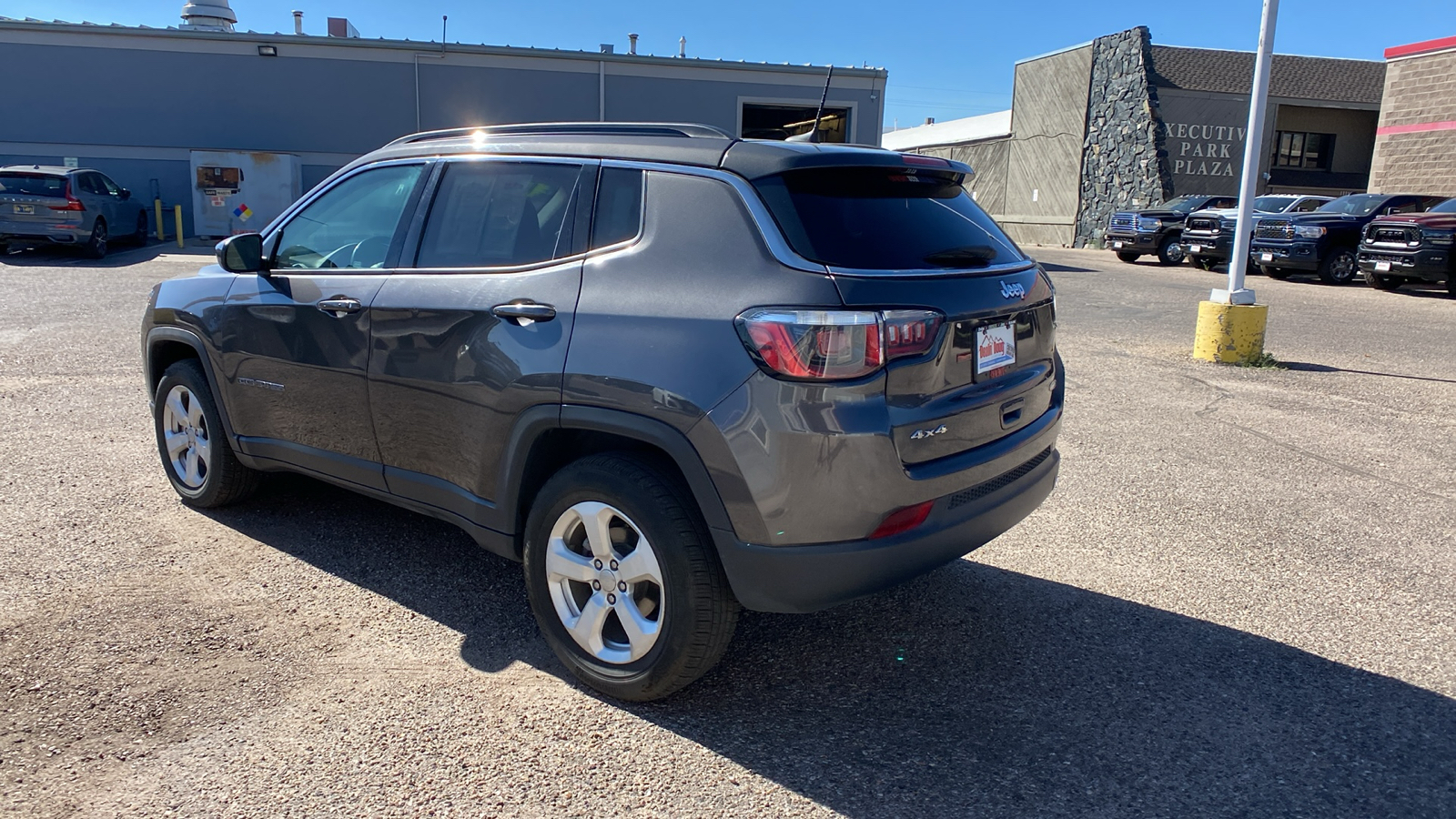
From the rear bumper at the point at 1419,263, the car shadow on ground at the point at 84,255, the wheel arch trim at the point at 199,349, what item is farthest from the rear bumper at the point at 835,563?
the car shadow on ground at the point at 84,255

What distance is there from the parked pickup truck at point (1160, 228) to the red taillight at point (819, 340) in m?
22.3

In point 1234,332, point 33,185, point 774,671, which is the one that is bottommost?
point 774,671

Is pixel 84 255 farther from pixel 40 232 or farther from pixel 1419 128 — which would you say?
pixel 1419 128

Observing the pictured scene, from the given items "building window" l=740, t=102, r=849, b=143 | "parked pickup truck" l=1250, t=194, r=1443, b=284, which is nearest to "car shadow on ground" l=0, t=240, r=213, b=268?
Result: "building window" l=740, t=102, r=849, b=143

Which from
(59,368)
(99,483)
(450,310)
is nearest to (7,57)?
(59,368)

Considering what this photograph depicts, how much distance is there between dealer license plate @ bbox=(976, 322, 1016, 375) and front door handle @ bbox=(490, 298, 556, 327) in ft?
4.43

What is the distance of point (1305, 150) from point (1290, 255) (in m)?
24.3

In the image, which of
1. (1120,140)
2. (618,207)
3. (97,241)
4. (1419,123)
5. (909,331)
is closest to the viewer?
(909,331)

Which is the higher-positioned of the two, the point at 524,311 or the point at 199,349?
the point at 524,311

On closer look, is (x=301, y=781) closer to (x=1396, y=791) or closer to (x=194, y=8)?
(x=1396, y=791)

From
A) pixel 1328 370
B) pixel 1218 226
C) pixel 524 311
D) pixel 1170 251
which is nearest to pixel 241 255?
pixel 524 311

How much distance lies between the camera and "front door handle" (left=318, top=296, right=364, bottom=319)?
3.81 metres

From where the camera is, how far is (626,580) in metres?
3.10

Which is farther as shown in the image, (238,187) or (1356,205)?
(238,187)
